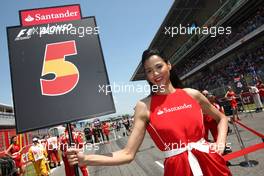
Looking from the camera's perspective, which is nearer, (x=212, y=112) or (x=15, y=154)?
(x=212, y=112)

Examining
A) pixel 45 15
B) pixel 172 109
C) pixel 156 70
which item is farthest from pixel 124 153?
pixel 45 15

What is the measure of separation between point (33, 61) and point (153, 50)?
0.93m

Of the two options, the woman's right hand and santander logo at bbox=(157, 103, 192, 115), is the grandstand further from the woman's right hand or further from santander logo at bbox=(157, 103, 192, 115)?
the woman's right hand

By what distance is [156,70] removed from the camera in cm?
206

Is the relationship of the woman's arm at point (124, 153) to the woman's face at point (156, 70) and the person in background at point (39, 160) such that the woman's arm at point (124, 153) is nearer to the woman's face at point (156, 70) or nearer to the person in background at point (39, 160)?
the woman's face at point (156, 70)

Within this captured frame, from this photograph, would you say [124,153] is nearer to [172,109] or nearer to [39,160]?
[172,109]

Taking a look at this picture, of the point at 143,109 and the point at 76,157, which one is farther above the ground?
the point at 143,109

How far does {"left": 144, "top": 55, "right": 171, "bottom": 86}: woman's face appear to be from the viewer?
2055mm

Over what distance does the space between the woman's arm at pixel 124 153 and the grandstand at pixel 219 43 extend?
13788 mm

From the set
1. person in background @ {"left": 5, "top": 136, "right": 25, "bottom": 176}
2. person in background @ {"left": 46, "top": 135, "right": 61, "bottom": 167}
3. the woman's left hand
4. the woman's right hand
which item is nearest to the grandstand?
person in background @ {"left": 46, "top": 135, "right": 61, "bottom": 167}

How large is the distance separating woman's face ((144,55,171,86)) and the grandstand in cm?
1363

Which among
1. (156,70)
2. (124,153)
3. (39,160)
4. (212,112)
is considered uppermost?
(156,70)

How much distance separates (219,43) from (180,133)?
29555 millimetres

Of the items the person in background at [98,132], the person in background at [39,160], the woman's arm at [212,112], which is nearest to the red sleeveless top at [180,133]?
the woman's arm at [212,112]
